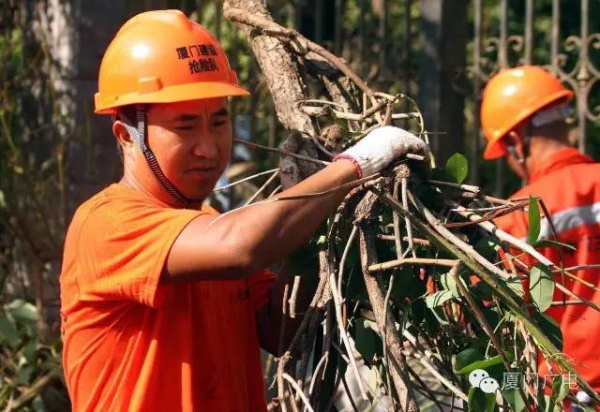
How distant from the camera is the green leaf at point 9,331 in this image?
5.98 m

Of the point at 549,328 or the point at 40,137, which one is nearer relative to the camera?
the point at 549,328

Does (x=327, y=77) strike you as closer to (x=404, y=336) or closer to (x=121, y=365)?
(x=404, y=336)

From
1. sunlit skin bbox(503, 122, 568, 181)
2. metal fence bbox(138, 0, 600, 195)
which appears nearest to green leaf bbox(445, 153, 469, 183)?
sunlit skin bbox(503, 122, 568, 181)

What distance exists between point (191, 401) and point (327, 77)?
1010mm

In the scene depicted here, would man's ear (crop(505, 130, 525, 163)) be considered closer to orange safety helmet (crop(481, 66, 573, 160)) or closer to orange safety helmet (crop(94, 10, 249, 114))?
orange safety helmet (crop(481, 66, 573, 160))

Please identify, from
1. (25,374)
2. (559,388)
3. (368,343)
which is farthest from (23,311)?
(559,388)

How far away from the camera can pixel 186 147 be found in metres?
3.15

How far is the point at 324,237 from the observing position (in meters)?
3.27

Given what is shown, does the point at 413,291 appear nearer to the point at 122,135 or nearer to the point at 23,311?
the point at 122,135

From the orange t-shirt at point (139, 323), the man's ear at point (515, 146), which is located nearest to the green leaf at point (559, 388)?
the orange t-shirt at point (139, 323)

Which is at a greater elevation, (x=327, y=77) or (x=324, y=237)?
(x=327, y=77)

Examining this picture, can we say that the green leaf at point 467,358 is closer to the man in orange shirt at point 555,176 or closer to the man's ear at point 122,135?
the man's ear at point 122,135

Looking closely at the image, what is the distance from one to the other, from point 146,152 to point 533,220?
2.98 ft

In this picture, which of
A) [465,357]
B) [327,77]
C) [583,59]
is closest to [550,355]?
[465,357]
